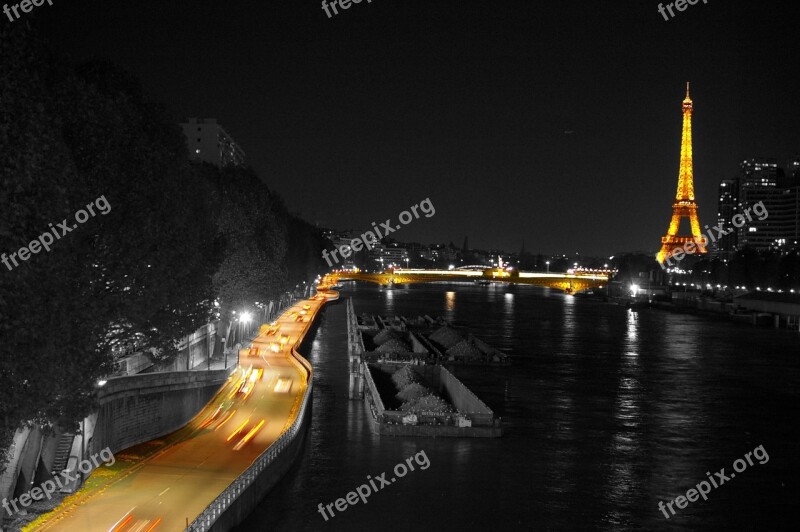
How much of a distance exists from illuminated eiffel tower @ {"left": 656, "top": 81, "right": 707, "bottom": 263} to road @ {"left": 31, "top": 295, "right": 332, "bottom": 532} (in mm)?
136443

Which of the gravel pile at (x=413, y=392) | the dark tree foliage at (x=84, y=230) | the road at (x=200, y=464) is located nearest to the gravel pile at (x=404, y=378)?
the gravel pile at (x=413, y=392)

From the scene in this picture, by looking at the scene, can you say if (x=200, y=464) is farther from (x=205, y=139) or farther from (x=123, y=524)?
(x=205, y=139)

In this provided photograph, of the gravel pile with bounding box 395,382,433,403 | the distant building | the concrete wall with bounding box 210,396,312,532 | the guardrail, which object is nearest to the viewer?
the guardrail

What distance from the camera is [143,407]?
28797 millimetres

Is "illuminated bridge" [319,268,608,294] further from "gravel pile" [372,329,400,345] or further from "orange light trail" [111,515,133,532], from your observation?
"orange light trail" [111,515,133,532]

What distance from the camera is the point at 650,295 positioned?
153250 millimetres

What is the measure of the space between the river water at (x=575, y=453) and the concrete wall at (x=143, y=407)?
4.89 m

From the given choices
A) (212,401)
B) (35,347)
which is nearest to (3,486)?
(35,347)

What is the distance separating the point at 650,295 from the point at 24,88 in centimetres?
14600

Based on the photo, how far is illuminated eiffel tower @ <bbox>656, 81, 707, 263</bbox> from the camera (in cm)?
16262

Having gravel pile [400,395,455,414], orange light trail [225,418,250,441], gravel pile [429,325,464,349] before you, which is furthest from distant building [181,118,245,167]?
orange light trail [225,418,250,441]

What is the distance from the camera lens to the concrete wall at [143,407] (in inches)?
1028

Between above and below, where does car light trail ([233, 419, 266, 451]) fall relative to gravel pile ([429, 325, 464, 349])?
below

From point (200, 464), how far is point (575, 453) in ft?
49.8
